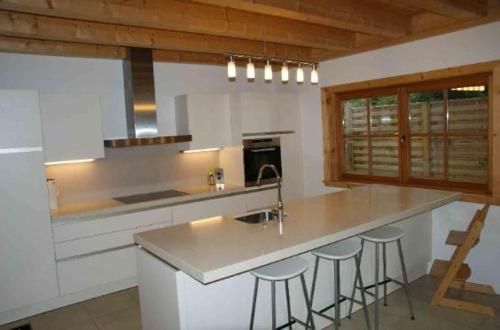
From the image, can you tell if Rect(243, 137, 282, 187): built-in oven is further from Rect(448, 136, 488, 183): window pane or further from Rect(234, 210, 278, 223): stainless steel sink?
Rect(448, 136, 488, 183): window pane

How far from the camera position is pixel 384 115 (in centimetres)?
459

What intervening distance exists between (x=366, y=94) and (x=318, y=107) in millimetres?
701

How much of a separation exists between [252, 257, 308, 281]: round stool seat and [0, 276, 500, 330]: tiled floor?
102 centimetres

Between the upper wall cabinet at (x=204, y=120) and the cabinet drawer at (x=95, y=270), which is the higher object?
the upper wall cabinet at (x=204, y=120)

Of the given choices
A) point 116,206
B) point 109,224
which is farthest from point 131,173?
point 109,224

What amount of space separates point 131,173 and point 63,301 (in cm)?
151

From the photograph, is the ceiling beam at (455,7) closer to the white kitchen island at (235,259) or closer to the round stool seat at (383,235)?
the white kitchen island at (235,259)

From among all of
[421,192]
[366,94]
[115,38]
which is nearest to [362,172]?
→ [366,94]

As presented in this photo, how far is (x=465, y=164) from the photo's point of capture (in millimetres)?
3936

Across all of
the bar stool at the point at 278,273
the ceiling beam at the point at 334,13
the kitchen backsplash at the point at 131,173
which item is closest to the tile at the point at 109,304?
the kitchen backsplash at the point at 131,173

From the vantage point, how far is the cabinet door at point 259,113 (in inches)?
191

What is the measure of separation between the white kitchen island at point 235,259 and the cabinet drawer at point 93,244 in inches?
51.6

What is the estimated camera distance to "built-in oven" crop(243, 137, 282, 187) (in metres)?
4.93

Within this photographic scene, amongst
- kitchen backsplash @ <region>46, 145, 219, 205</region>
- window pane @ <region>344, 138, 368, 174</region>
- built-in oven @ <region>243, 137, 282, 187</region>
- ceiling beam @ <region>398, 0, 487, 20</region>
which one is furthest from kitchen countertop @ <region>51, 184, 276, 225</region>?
ceiling beam @ <region>398, 0, 487, 20</region>
